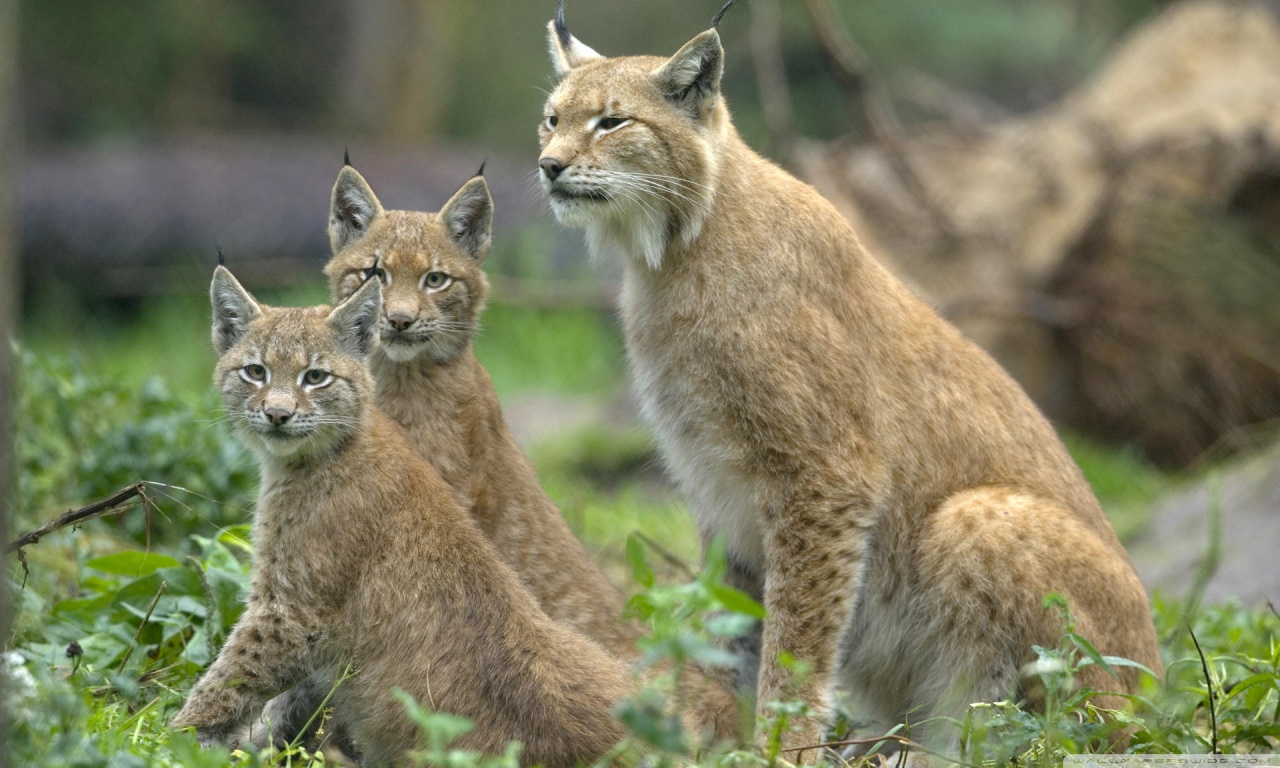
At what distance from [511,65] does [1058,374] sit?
14.5 meters

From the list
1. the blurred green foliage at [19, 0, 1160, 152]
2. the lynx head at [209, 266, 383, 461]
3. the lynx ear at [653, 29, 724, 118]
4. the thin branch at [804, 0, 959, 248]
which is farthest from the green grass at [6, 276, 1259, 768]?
the blurred green foliage at [19, 0, 1160, 152]

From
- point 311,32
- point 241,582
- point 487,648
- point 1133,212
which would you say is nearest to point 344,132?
point 311,32

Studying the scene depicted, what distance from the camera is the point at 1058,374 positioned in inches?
471

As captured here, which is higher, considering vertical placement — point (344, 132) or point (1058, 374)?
point (344, 132)

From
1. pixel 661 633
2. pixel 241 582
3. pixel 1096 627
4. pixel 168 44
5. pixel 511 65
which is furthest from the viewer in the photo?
pixel 511 65

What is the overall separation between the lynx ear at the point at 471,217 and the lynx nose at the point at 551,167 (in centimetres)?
55

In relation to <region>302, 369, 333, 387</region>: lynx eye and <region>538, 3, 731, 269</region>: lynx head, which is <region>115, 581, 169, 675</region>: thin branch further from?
<region>538, 3, 731, 269</region>: lynx head

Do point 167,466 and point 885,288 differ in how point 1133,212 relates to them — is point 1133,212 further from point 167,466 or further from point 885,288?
point 167,466

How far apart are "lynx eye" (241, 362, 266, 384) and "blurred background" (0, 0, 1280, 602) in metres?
1.51

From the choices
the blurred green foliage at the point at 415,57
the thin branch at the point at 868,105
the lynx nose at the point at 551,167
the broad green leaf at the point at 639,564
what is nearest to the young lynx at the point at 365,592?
the broad green leaf at the point at 639,564

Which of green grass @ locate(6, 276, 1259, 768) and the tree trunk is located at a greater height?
the tree trunk

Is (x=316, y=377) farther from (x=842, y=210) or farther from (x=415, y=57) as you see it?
(x=415, y=57)

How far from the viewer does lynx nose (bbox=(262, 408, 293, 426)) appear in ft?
15.1

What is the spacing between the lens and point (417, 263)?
545cm
